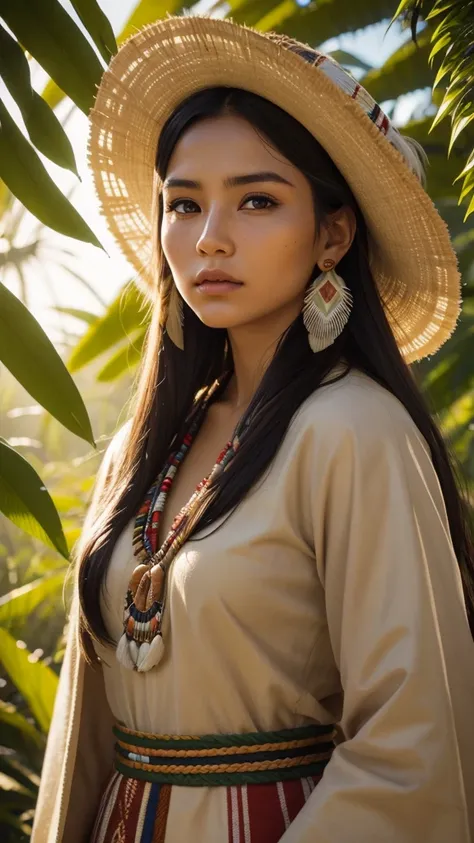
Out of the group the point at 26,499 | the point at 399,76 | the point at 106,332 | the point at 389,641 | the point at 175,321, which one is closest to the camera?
the point at 389,641

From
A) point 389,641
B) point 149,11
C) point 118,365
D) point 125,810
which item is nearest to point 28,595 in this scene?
point 118,365

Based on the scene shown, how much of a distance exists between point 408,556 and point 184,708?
0.40 meters

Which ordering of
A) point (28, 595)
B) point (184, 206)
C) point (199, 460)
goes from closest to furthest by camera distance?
point (184, 206), point (199, 460), point (28, 595)

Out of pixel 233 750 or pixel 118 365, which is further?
pixel 118 365

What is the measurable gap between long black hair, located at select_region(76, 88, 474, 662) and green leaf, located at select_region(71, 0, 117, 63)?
6.2 inches

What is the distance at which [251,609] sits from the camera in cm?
139

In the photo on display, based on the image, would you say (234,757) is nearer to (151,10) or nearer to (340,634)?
(340,634)

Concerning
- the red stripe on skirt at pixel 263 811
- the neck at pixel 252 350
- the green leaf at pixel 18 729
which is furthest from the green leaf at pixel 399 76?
the green leaf at pixel 18 729

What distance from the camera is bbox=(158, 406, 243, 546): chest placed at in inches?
64.6

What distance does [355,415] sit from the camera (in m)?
1.39

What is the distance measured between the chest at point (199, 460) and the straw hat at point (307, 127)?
1.16ft

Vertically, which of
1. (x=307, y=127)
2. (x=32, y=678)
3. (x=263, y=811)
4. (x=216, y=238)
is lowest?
(x=32, y=678)

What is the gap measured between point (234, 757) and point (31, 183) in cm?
90

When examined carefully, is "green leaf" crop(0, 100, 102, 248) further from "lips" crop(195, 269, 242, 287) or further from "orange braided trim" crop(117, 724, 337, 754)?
"orange braided trim" crop(117, 724, 337, 754)
